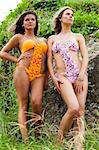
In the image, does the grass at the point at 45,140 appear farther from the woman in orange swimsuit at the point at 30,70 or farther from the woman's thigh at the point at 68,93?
the woman's thigh at the point at 68,93

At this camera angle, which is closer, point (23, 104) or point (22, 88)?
point (22, 88)

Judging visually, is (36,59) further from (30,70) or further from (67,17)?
(67,17)

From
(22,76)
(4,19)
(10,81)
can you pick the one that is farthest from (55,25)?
(4,19)

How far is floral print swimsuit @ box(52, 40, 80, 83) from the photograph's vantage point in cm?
796

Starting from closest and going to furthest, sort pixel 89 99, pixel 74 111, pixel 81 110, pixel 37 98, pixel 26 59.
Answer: pixel 74 111, pixel 81 110, pixel 37 98, pixel 26 59, pixel 89 99

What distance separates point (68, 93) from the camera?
774 cm

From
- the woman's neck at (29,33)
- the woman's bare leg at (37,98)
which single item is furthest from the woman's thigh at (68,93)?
the woman's neck at (29,33)

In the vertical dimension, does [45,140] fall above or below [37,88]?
below

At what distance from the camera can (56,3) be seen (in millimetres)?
11180

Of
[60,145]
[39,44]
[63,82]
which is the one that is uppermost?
[39,44]

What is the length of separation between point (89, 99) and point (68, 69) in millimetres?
919

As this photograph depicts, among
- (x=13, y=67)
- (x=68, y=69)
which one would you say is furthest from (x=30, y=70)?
(x=13, y=67)

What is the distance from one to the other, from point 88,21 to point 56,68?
196 centimetres

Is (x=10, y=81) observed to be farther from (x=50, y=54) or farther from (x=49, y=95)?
(x=50, y=54)
